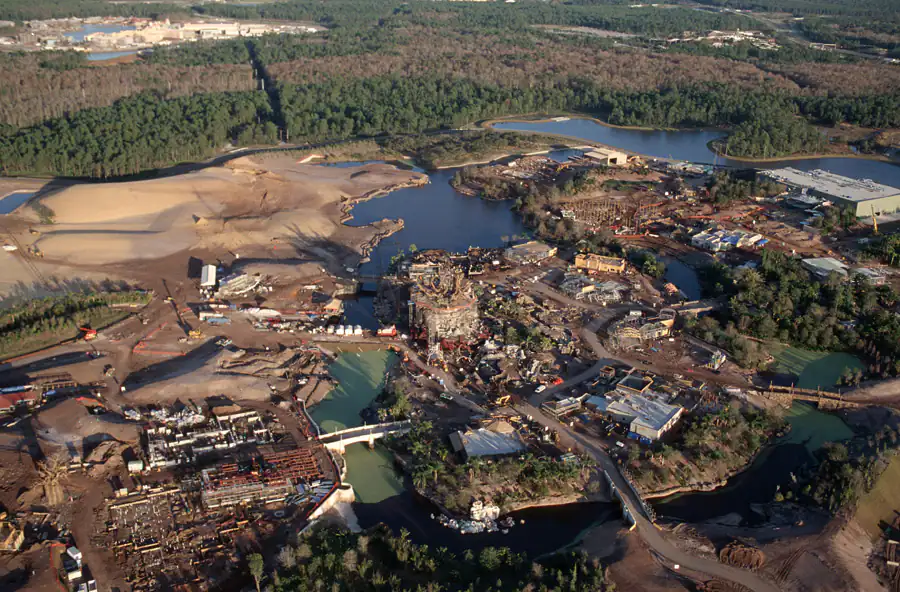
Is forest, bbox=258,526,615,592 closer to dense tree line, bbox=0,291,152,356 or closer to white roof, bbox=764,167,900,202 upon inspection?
dense tree line, bbox=0,291,152,356

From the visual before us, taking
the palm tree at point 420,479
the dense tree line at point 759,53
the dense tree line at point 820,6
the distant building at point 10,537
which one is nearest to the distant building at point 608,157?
the palm tree at point 420,479

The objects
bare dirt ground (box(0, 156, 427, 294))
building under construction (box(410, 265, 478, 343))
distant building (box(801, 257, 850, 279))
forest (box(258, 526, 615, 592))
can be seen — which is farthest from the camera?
bare dirt ground (box(0, 156, 427, 294))

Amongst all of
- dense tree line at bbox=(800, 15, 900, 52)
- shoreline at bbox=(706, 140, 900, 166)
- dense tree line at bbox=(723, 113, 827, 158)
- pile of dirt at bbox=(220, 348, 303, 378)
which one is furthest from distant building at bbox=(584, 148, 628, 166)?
dense tree line at bbox=(800, 15, 900, 52)

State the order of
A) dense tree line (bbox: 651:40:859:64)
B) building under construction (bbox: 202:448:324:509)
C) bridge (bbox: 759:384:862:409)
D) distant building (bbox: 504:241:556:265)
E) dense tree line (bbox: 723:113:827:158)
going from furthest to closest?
dense tree line (bbox: 651:40:859:64), dense tree line (bbox: 723:113:827:158), distant building (bbox: 504:241:556:265), bridge (bbox: 759:384:862:409), building under construction (bbox: 202:448:324:509)

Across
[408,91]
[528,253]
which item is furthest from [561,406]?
[408,91]

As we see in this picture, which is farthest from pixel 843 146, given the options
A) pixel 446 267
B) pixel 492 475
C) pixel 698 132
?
pixel 492 475

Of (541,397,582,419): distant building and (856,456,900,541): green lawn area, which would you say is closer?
(856,456,900,541): green lawn area

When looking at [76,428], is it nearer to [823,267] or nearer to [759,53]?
[823,267]

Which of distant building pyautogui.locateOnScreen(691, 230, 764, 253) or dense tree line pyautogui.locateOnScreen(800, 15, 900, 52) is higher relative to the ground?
dense tree line pyautogui.locateOnScreen(800, 15, 900, 52)
